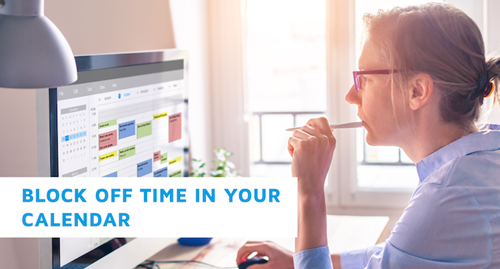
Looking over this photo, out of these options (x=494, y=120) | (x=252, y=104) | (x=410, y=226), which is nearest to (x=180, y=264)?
(x=410, y=226)

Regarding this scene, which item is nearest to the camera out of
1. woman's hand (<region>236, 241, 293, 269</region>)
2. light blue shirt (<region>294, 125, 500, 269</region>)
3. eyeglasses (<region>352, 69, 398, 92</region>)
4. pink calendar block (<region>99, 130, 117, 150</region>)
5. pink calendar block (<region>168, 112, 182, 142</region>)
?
light blue shirt (<region>294, 125, 500, 269</region>)

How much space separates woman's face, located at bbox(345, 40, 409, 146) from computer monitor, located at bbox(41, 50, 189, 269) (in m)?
0.54

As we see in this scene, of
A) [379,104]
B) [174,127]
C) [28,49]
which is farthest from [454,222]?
[174,127]

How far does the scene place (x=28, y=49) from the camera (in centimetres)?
63

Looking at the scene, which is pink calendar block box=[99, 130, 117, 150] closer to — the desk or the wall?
the desk

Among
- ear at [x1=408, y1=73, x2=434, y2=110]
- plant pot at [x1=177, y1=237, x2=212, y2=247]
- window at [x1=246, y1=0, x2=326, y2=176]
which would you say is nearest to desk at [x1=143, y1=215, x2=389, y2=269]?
plant pot at [x1=177, y1=237, x2=212, y2=247]

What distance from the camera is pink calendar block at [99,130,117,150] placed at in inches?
38.8

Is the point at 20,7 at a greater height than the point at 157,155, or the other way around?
the point at 20,7

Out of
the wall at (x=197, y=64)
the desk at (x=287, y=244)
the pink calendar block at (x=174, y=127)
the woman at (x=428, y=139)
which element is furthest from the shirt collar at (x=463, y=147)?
the wall at (x=197, y=64)

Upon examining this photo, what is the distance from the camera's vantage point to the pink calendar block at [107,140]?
0.99 m

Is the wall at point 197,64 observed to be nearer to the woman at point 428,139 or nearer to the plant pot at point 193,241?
the plant pot at point 193,241

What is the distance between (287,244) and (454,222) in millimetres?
796

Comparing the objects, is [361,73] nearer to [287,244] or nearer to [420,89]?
[420,89]

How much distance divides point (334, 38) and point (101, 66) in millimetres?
1471
